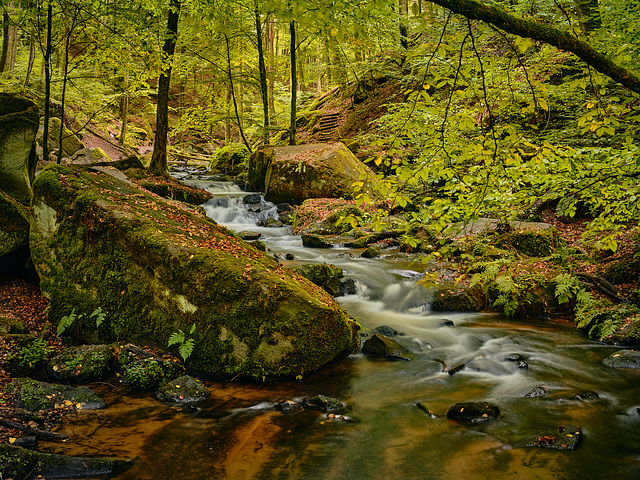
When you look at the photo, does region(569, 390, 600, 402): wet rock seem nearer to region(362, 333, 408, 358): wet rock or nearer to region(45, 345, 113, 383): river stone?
region(362, 333, 408, 358): wet rock

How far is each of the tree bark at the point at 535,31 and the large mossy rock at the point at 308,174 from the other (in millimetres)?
13686

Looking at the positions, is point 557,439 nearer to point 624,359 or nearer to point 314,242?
point 624,359

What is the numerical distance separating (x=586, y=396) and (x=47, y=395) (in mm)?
6197

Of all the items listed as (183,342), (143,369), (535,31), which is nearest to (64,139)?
(183,342)

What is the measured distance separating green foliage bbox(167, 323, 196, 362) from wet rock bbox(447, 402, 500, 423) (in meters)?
3.15

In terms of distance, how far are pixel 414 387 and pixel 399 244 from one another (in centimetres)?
754

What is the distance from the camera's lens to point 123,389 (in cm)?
495

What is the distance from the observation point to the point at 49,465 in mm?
3350

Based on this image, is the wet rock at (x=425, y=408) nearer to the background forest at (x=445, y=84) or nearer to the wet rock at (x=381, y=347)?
the wet rock at (x=381, y=347)

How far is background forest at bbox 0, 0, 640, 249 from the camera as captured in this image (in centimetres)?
285

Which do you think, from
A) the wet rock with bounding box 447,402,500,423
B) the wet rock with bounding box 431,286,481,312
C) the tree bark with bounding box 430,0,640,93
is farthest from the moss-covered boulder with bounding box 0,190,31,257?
the wet rock with bounding box 431,286,481,312

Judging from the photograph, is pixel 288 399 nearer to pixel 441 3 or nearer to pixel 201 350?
pixel 201 350

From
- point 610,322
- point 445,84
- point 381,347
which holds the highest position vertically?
point 445,84

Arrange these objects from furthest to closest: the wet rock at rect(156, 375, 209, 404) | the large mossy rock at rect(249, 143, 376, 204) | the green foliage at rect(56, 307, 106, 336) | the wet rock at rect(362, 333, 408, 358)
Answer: the large mossy rock at rect(249, 143, 376, 204), the wet rock at rect(362, 333, 408, 358), the green foliage at rect(56, 307, 106, 336), the wet rock at rect(156, 375, 209, 404)
